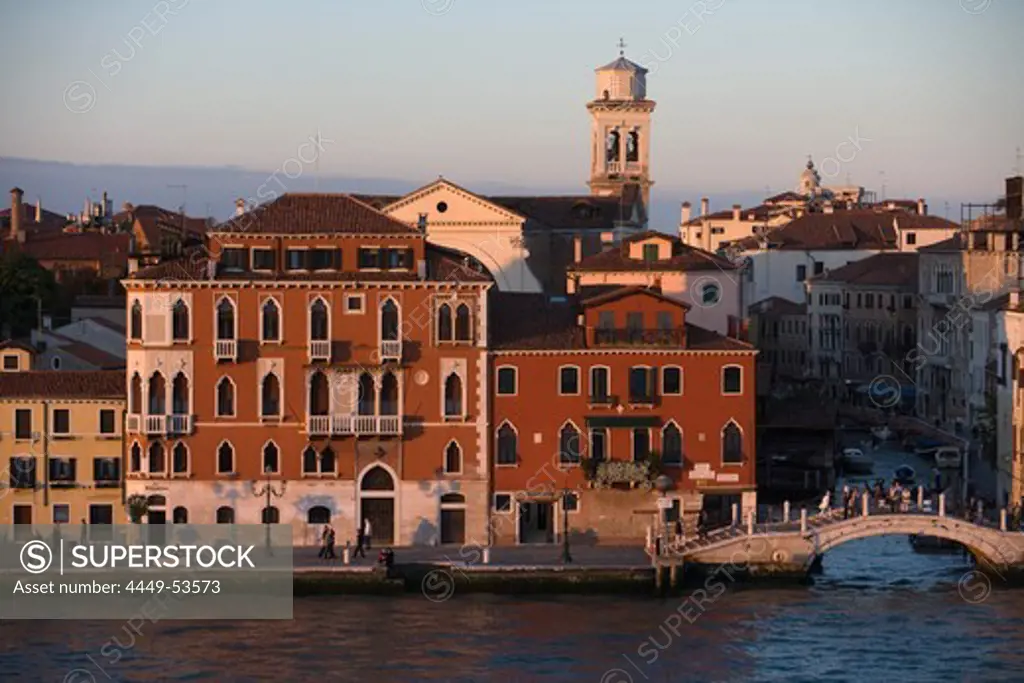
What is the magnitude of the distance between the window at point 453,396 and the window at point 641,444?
3156 mm

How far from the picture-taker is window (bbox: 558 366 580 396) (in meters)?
50.0

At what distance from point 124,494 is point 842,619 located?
13300 mm

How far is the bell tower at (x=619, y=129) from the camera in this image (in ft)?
302

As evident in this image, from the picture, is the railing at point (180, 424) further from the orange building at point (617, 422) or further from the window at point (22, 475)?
the orange building at point (617, 422)

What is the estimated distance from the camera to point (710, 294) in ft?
186

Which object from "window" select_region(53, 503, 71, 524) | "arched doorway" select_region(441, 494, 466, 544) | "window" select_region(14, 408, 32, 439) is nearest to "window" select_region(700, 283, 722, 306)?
"arched doorway" select_region(441, 494, 466, 544)

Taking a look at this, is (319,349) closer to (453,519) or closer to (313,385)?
(313,385)

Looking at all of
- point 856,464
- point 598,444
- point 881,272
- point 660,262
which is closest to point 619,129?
point 881,272

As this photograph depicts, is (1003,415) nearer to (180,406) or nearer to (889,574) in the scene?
(889,574)

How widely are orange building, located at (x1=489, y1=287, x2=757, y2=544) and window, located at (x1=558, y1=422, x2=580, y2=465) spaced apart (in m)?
0.02

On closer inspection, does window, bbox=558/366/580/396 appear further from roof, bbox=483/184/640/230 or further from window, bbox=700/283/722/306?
roof, bbox=483/184/640/230

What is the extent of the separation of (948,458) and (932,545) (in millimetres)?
16970

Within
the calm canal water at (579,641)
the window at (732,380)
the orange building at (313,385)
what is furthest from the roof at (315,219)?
the calm canal water at (579,641)

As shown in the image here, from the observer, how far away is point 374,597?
1832 inches
